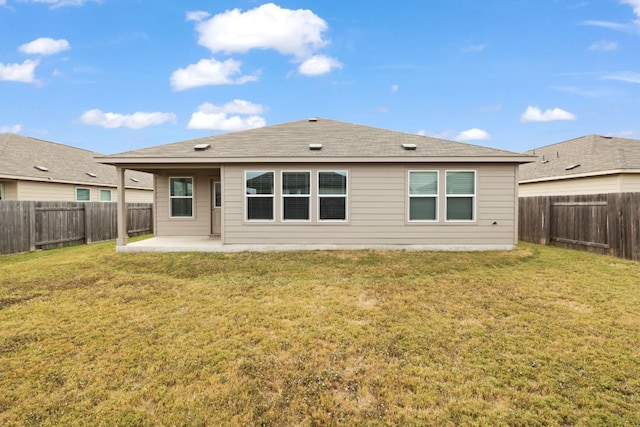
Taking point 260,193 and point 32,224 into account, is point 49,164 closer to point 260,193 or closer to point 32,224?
point 32,224

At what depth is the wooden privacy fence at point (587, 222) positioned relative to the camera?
846cm

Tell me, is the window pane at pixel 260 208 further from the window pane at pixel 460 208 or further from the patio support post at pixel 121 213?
the window pane at pixel 460 208

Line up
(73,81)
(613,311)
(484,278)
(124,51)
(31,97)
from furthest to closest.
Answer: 1. (31,97)
2. (73,81)
3. (124,51)
4. (484,278)
5. (613,311)

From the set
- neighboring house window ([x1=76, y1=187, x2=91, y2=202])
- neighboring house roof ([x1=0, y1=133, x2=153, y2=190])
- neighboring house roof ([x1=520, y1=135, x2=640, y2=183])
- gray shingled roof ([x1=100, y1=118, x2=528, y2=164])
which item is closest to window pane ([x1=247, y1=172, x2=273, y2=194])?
gray shingled roof ([x1=100, y1=118, x2=528, y2=164])

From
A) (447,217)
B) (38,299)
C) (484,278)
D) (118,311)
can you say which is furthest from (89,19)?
(484,278)

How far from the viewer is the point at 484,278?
21.6 feet

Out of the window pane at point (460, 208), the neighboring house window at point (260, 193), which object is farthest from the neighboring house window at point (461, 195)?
the neighboring house window at point (260, 193)

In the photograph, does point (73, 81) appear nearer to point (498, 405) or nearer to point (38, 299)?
point (38, 299)

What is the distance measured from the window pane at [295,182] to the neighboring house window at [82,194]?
13.2 meters

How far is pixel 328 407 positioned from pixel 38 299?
217 inches

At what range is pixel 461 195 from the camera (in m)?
9.45

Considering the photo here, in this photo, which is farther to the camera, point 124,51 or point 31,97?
point 31,97

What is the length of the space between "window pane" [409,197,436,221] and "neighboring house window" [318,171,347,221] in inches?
78.9

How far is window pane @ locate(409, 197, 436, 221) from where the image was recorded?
9.52 m
